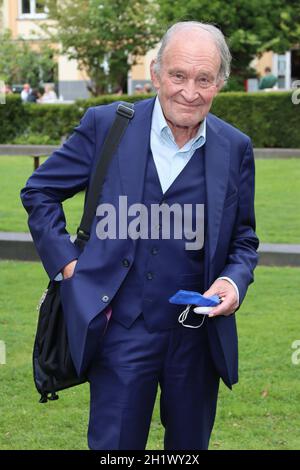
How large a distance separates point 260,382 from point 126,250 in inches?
124

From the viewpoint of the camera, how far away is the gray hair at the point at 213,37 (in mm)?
3223

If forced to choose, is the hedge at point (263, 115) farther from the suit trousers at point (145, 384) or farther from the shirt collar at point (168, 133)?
the suit trousers at point (145, 384)

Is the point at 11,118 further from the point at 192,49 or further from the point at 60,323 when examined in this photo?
the point at 192,49

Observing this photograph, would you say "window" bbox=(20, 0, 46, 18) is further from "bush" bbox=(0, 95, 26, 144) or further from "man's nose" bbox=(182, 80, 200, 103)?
"man's nose" bbox=(182, 80, 200, 103)

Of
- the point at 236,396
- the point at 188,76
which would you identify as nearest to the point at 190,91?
the point at 188,76

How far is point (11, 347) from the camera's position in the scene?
6.96 m

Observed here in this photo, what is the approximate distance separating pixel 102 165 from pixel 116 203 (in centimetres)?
13

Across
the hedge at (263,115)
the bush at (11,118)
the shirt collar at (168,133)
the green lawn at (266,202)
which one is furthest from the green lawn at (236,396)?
the bush at (11,118)

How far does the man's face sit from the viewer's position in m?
3.18

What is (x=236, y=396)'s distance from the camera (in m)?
5.95

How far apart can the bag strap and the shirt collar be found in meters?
0.09

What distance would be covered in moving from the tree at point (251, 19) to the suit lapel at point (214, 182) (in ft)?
75.6

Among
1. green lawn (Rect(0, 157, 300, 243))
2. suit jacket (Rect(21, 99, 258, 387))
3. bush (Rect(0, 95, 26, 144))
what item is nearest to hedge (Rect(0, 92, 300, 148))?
green lawn (Rect(0, 157, 300, 243))

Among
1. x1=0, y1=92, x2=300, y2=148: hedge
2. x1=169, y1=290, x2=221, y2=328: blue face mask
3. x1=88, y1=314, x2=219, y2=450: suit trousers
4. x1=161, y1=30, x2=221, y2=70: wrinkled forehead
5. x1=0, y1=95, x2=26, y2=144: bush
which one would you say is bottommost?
x1=0, y1=95, x2=26, y2=144: bush
